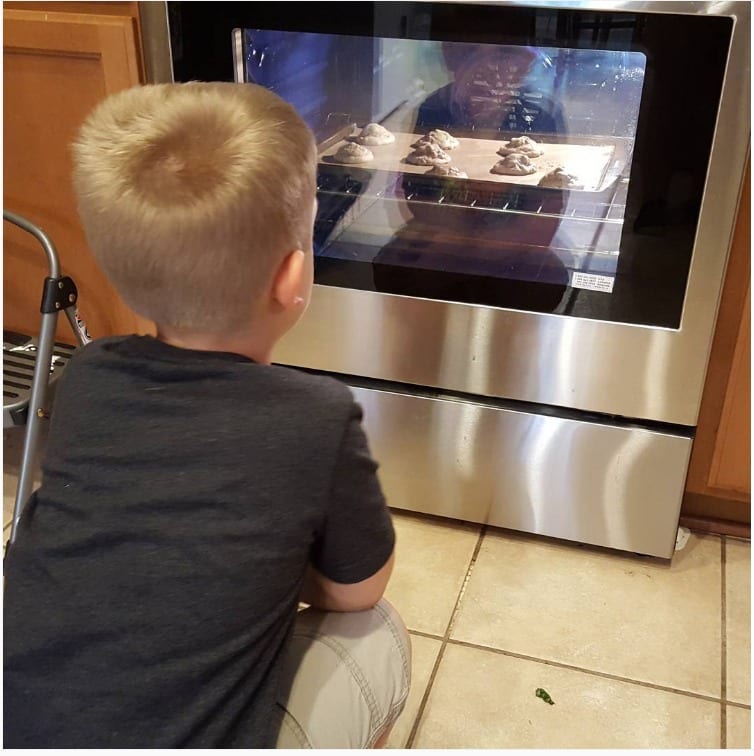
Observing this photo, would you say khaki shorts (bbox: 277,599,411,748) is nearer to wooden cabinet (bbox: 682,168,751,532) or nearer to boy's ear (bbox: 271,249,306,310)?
boy's ear (bbox: 271,249,306,310)

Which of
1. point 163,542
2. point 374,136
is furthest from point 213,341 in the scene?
point 374,136

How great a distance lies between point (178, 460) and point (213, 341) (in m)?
0.12

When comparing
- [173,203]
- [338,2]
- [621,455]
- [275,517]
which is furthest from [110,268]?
[621,455]

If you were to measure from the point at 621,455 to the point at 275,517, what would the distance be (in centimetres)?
80

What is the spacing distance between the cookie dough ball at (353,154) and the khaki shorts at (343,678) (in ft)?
2.25

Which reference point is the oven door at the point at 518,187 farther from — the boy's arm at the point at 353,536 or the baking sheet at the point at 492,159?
the boy's arm at the point at 353,536

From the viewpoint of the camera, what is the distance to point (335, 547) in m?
0.79

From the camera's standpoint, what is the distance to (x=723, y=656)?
1.28 meters

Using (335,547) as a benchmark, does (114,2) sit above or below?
above

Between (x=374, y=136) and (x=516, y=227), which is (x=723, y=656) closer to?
(x=516, y=227)

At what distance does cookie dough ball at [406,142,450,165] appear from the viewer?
4.23 ft

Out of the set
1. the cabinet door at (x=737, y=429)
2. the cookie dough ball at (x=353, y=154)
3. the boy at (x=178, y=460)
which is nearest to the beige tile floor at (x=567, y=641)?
the cabinet door at (x=737, y=429)

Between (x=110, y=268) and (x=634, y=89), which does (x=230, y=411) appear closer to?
(x=110, y=268)

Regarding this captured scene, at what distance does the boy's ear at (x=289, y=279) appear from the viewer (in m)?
0.74
